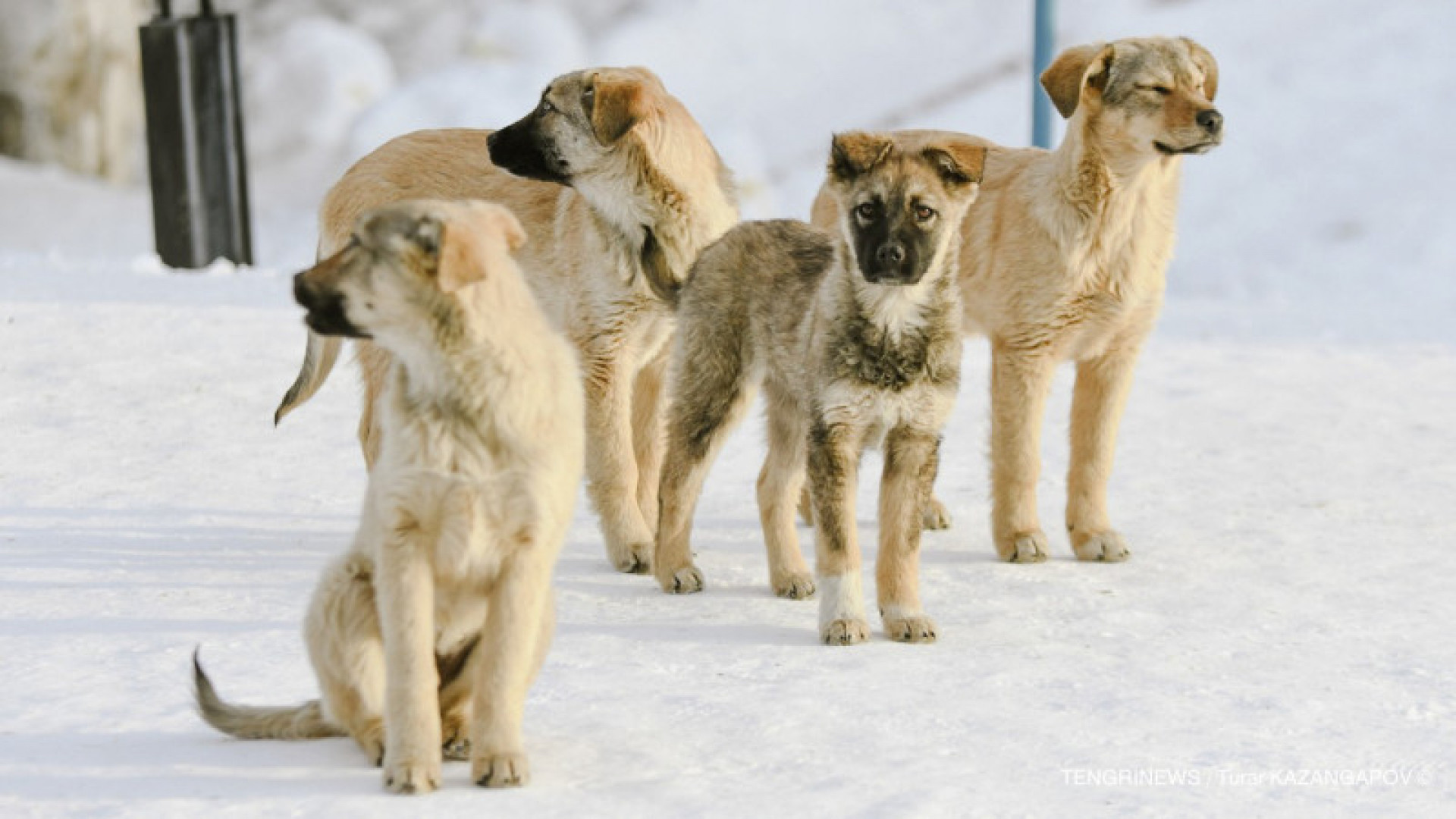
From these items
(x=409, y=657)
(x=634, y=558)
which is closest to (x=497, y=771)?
(x=409, y=657)

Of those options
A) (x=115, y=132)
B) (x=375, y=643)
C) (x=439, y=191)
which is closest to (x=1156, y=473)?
(x=439, y=191)

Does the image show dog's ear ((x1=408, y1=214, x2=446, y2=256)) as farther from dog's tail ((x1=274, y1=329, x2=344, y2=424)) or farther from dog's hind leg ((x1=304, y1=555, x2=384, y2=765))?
dog's tail ((x1=274, y1=329, x2=344, y2=424))

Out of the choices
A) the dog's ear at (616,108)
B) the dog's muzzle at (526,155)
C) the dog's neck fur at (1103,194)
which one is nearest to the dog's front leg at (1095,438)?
the dog's neck fur at (1103,194)

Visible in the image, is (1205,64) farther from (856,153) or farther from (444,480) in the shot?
(444,480)

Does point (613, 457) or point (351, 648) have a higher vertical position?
point (351, 648)

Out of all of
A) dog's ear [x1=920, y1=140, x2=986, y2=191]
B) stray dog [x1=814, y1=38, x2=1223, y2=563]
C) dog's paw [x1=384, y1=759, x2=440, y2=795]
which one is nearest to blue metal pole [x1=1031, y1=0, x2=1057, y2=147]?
stray dog [x1=814, y1=38, x2=1223, y2=563]

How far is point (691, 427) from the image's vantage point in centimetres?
584

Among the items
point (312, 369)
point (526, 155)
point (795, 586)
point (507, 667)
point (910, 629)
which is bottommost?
point (795, 586)

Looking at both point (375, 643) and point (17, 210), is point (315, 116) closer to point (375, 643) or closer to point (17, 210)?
point (17, 210)

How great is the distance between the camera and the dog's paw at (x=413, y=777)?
405 centimetres

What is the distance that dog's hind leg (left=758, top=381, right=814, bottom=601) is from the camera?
5.81m

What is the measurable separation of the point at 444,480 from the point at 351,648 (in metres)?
0.43

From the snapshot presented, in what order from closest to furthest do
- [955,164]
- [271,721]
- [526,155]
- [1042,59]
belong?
[271,721]
[955,164]
[526,155]
[1042,59]

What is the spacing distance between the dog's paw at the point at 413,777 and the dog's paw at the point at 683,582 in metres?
1.88
